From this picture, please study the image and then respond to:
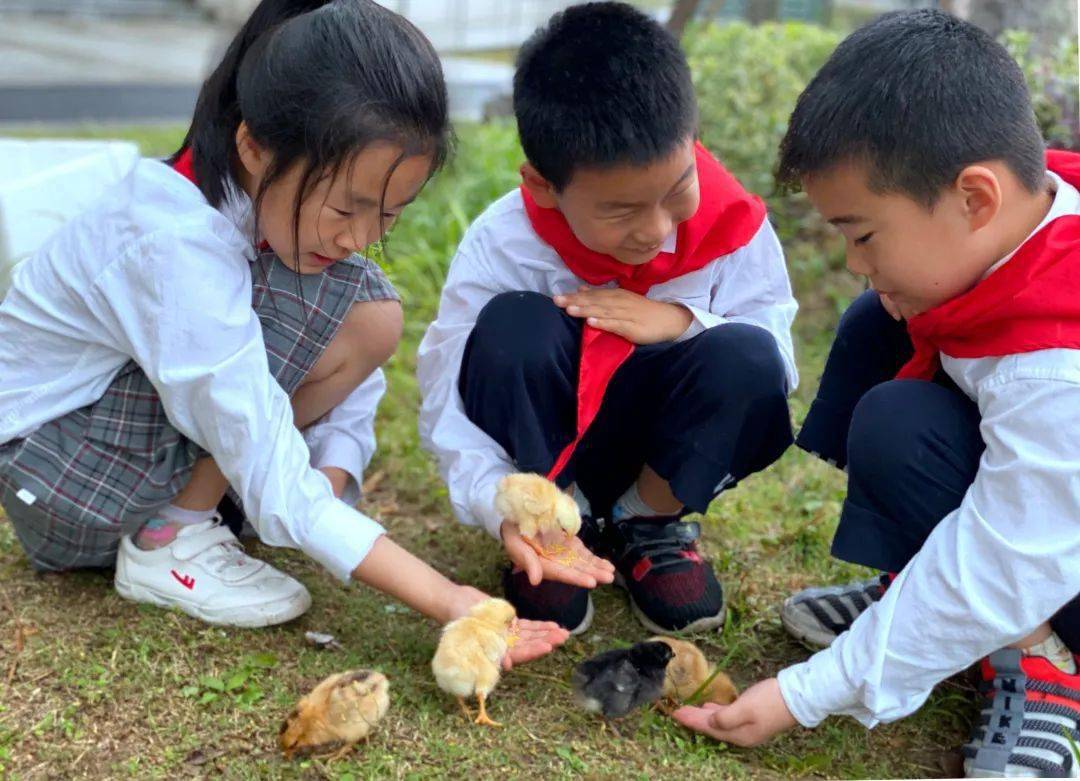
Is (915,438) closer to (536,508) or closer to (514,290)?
(536,508)

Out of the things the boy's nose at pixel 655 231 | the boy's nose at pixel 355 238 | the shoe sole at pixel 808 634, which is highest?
the boy's nose at pixel 655 231

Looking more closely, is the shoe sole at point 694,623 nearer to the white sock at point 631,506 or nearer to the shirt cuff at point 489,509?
the white sock at point 631,506

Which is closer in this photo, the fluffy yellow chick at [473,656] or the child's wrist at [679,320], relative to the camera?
the fluffy yellow chick at [473,656]

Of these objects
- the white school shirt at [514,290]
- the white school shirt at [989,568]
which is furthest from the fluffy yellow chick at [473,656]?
the white school shirt at [989,568]

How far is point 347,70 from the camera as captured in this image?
2.06 metres

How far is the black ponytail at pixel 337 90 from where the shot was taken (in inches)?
80.9

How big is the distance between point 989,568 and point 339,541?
3.77ft

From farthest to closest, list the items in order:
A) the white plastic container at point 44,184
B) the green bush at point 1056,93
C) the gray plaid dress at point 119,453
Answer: the green bush at point 1056,93 → the white plastic container at point 44,184 → the gray plaid dress at point 119,453

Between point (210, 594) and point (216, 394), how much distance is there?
0.48 m

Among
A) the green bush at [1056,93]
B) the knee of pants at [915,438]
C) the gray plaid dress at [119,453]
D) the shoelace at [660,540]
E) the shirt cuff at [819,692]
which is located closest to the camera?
the shirt cuff at [819,692]

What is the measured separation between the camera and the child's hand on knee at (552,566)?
2207 millimetres

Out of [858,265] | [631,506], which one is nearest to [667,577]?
[631,506]

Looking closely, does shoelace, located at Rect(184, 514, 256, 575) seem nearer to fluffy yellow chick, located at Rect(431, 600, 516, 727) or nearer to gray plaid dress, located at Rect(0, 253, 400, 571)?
gray plaid dress, located at Rect(0, 253, 400, 571)

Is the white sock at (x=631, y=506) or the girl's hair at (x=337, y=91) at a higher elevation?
the girl's hair at (x=337, y=91)
